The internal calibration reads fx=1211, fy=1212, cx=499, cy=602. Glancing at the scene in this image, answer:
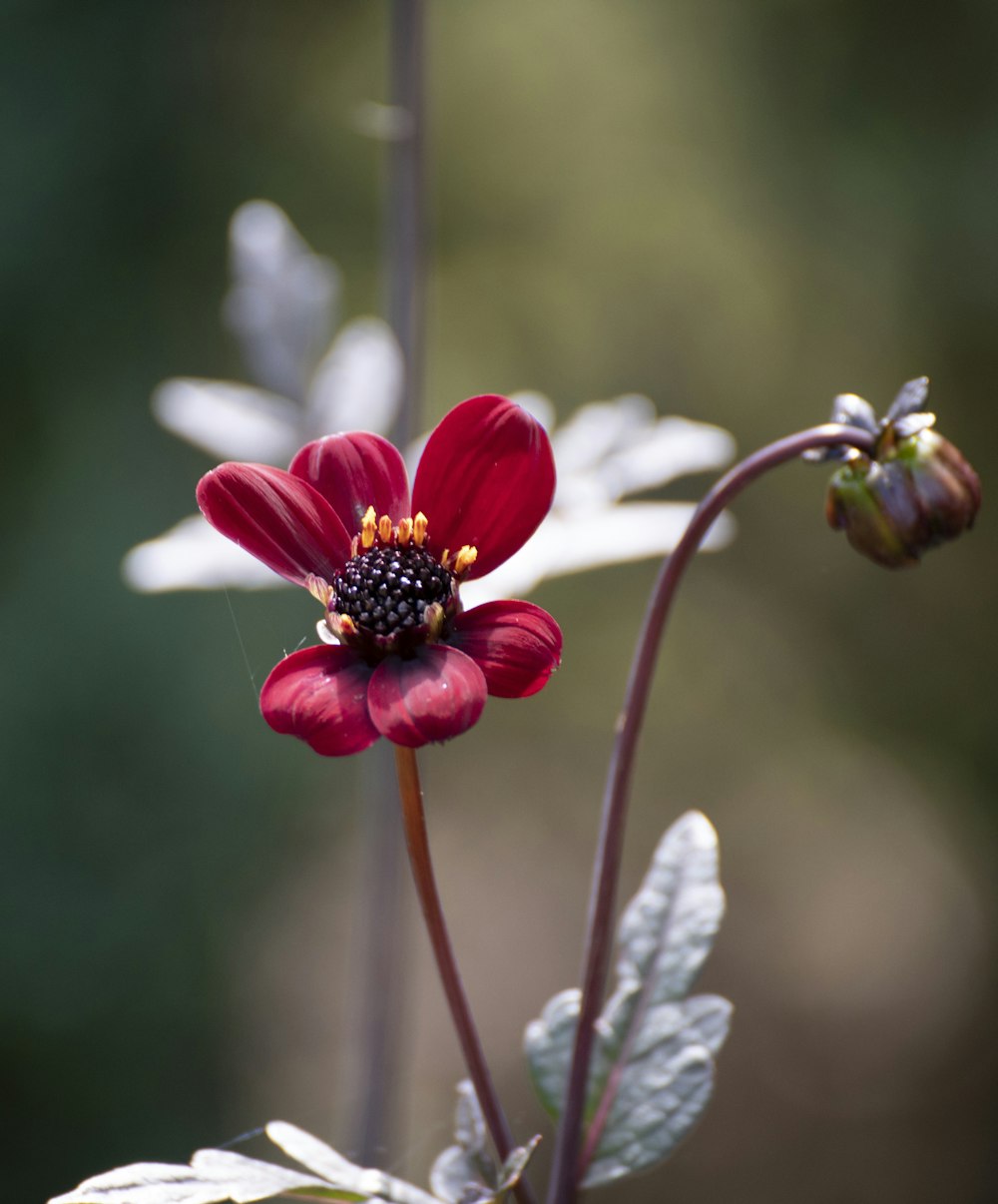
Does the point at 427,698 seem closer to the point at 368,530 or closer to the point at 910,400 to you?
the point at 368,530

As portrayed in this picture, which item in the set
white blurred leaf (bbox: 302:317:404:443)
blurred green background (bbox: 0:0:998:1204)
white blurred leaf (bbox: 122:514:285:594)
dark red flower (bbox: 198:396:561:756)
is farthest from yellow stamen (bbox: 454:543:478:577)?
blurred green background (bbox: 0:0:998:1204)

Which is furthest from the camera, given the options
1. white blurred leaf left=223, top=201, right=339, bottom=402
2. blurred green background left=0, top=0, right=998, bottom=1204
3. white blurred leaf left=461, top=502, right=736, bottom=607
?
blurred green background left=0, top=0, right=998, bottom=1204

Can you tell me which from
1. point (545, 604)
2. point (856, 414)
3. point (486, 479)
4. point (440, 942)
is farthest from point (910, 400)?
point (545, 604)

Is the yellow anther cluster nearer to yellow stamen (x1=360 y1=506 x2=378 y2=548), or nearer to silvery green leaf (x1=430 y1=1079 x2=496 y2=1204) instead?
yellow stamen (x1=360 y1=506 x2=378 y2=548)

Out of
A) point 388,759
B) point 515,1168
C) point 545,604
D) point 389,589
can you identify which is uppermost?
point 545,604

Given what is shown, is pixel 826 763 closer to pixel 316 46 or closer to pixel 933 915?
pixel 933 915
